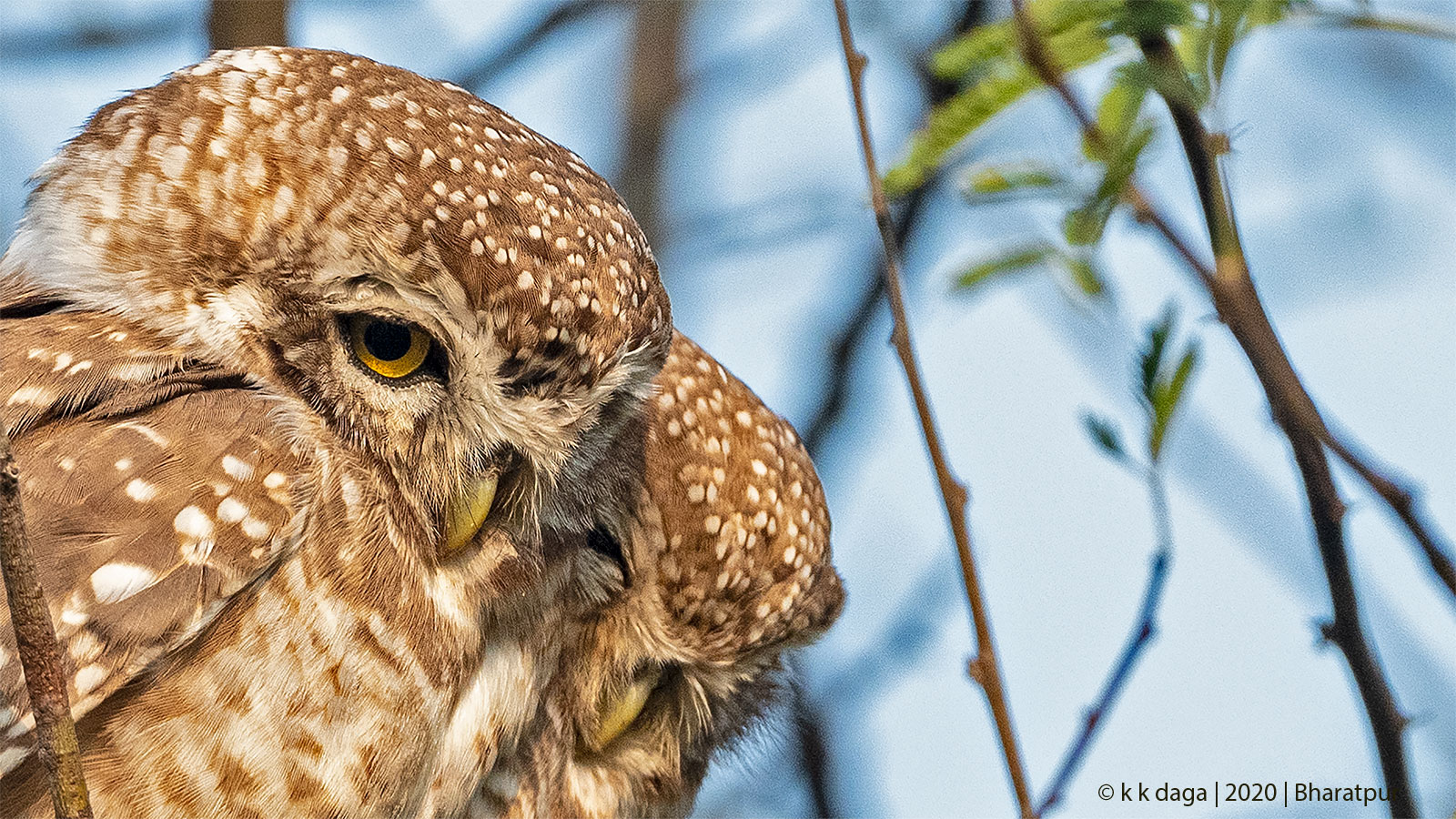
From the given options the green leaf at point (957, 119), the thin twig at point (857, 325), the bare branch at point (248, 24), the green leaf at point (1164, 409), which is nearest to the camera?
the green leaf at point (1164, 409)

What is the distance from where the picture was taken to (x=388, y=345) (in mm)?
2656

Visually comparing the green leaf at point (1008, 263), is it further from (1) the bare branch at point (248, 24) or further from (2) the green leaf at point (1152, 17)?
A: (1) the bare branch at point (248, 24)

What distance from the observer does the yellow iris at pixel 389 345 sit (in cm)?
264

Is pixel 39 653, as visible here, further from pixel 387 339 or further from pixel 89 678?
pixel 387 339

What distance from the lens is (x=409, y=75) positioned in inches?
117

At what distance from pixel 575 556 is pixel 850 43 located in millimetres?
1340

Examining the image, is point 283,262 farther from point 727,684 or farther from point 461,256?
point 727,684

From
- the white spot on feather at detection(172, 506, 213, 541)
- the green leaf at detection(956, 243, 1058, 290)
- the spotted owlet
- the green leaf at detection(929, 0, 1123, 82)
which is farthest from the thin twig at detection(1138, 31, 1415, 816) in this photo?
the white spot on feather at detection(172, 506, 213, 541)

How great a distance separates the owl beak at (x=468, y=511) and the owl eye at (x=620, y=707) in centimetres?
74

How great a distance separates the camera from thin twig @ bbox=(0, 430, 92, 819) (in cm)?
165

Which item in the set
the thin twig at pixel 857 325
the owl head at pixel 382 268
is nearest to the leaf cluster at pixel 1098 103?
the owl head at pixel 382 268

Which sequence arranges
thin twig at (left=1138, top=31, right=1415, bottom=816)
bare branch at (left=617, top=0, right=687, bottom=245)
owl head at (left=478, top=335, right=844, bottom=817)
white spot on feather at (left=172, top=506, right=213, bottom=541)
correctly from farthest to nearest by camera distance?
bare branch at (left=617, top=0, right=687, bottom=245) < owl head at (left=478, top=335, right=844, bottom=817) < white spot on feather at (left=172, top=506, right=213, bottom=541) < thin twig at (left=1138, top=31, right=1415, bottom=816)

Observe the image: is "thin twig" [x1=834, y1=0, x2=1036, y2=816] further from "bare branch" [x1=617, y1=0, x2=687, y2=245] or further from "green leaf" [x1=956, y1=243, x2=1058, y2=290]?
"bare branch" [x1=617, y1=0, x2=687, y2=245]

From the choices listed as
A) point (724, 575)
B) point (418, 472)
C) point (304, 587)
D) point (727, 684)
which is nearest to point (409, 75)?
point (418, 472)
